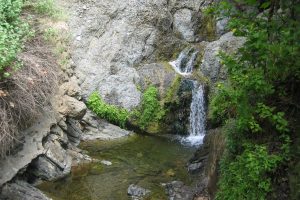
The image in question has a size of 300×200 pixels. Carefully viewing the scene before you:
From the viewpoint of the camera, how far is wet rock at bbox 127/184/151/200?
7175 mm

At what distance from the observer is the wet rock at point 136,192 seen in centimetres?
717

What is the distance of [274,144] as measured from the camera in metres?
4.20

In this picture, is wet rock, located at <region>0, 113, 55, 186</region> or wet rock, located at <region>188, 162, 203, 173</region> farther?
wet rock, located at <region>188, 162, 203, 173</region>

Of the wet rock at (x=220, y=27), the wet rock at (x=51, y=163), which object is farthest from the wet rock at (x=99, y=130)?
the wet rock at (x=220, y=27)

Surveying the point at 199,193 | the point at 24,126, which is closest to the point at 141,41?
the point at 24,126

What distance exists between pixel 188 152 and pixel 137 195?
265 centimetres

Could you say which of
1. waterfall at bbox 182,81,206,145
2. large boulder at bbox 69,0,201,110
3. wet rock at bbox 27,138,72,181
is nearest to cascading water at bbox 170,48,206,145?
waterfall at bbox 182,81,206,145

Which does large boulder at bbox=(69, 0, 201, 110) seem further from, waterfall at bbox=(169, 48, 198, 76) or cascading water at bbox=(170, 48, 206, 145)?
cascading water at bbox=(170, 48, 206, 145)

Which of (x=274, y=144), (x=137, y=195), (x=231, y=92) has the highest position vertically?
(x=231, y=92)

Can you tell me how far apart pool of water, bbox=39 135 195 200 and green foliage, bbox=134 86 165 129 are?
1.72ft

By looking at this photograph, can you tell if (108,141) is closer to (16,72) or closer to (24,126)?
(24,126)

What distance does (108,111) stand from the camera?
1084 cm

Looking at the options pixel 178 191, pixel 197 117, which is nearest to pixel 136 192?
pixel 178 191

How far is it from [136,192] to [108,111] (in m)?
3.98
